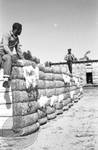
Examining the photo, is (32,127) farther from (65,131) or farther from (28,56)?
(28,56)

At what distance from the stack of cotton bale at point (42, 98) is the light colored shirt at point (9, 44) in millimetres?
936

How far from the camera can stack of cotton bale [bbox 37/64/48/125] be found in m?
5.66

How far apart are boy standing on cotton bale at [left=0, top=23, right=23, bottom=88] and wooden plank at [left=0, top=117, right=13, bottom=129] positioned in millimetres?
645

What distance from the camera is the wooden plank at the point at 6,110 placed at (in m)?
4.41

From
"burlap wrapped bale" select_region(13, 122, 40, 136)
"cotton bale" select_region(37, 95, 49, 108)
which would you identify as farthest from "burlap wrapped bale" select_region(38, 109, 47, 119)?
"burlap wrapped bale" select_region(13, 122, 40, 136)

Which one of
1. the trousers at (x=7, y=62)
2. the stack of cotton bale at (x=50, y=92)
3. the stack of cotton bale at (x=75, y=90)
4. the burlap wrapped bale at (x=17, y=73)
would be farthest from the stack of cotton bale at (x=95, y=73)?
the trousers at (x=7, y=62)

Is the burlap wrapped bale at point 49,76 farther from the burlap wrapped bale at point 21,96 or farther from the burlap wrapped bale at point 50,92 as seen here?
the burlap wrapped bale at point 21,96

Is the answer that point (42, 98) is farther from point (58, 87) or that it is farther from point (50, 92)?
point (58, 87)

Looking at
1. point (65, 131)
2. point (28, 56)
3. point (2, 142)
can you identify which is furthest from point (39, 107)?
point (2, 142)

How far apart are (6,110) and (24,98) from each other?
0.43 meters

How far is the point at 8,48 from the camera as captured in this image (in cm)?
458

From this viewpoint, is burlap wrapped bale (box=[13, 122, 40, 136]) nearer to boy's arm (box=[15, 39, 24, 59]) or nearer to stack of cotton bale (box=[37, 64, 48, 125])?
stack of cotton bale (box=[37, 64, 48, 125])

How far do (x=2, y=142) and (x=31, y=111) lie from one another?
0.94 meters

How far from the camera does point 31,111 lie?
4.80 meters
